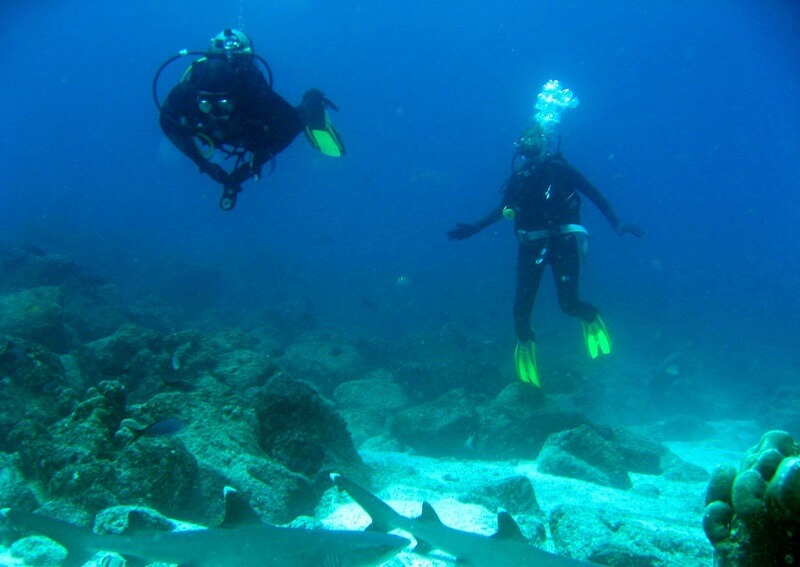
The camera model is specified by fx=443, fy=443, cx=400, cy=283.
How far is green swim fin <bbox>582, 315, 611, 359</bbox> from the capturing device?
9.27 metres

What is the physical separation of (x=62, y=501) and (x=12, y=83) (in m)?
230

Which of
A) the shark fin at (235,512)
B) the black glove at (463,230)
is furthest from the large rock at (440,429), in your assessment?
the shark fin at (235,512)

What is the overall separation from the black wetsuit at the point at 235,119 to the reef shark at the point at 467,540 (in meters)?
4.73

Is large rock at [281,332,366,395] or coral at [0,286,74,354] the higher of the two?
large rock at [281,332,366,395]

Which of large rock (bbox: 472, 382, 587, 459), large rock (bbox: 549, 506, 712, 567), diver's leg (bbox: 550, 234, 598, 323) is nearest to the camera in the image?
large rock (bbox: 549, 506, 712, 567)

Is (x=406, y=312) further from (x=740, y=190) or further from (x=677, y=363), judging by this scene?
(x=740, y=190)

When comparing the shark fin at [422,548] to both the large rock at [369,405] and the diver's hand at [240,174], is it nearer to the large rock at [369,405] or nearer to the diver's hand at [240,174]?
the diver's hand at [240,174]

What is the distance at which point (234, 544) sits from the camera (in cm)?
301

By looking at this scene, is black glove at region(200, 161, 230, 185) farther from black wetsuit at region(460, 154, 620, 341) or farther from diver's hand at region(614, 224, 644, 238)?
diver's hand at region(614, 224, 644, 238)

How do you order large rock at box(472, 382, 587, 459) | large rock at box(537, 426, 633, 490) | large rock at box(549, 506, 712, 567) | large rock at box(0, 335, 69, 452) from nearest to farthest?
large rock at box(549, 506, 712, 567) → large rock at box(0, 335, 69, 452) → large rock at box(537, 426, 633, 490) → large rock at box(472, 382, 587, 459)

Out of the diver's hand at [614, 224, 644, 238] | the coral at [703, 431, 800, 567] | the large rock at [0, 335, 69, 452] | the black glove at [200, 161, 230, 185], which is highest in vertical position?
the diver's hand at [614, 224, 644, 238]

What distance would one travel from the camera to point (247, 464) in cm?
484

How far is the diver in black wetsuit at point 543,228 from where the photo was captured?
29.9 feet

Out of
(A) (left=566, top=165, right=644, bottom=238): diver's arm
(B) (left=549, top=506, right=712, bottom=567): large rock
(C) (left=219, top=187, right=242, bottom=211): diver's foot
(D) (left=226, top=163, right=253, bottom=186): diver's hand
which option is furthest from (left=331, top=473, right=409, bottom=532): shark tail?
(A) (left=566, top=165, right=644, bottom=238): diver's arm
